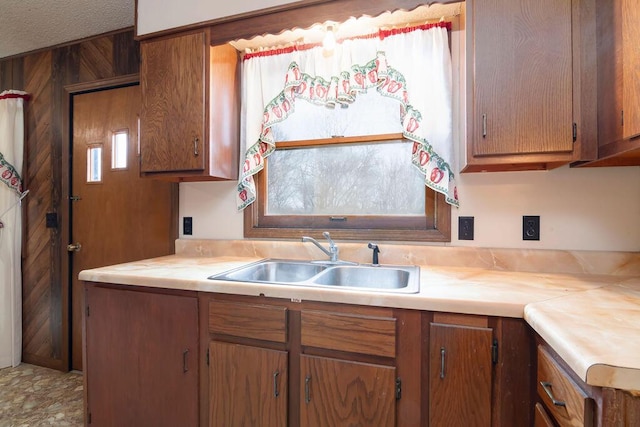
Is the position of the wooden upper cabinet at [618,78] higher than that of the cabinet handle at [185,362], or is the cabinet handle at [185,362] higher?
the wooden upper cabinet at [618,78]

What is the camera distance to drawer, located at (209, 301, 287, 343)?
1183 millimetres

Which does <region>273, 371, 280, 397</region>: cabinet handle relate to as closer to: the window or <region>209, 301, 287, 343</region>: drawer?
<region>209, 301, 287, 343</region>: drawer

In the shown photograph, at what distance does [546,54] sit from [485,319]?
1.05 m

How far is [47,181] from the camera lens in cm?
241

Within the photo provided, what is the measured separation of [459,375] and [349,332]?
371 millimetres

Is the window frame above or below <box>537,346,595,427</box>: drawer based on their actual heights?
above

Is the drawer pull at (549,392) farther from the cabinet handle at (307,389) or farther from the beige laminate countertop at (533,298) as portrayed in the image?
the cabinet handle at (307,389)

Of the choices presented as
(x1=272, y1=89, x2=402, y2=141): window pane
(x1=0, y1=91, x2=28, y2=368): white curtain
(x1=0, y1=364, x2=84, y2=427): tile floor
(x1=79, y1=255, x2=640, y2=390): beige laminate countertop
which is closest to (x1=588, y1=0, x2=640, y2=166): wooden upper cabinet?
(x1=79, y1=255, x2=640, y2=390): beige laminate countertop

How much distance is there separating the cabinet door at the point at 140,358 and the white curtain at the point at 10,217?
1.55 meters

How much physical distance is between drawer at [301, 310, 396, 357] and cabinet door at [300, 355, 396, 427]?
6 cm

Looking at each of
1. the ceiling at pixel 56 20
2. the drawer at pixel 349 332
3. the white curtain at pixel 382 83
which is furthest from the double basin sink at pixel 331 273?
the ceiling at pixel 56 20

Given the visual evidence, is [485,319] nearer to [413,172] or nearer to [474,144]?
[474,144]

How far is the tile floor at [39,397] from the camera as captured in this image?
1.83m

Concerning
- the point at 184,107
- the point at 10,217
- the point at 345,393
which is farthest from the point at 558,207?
the point at 10,217
